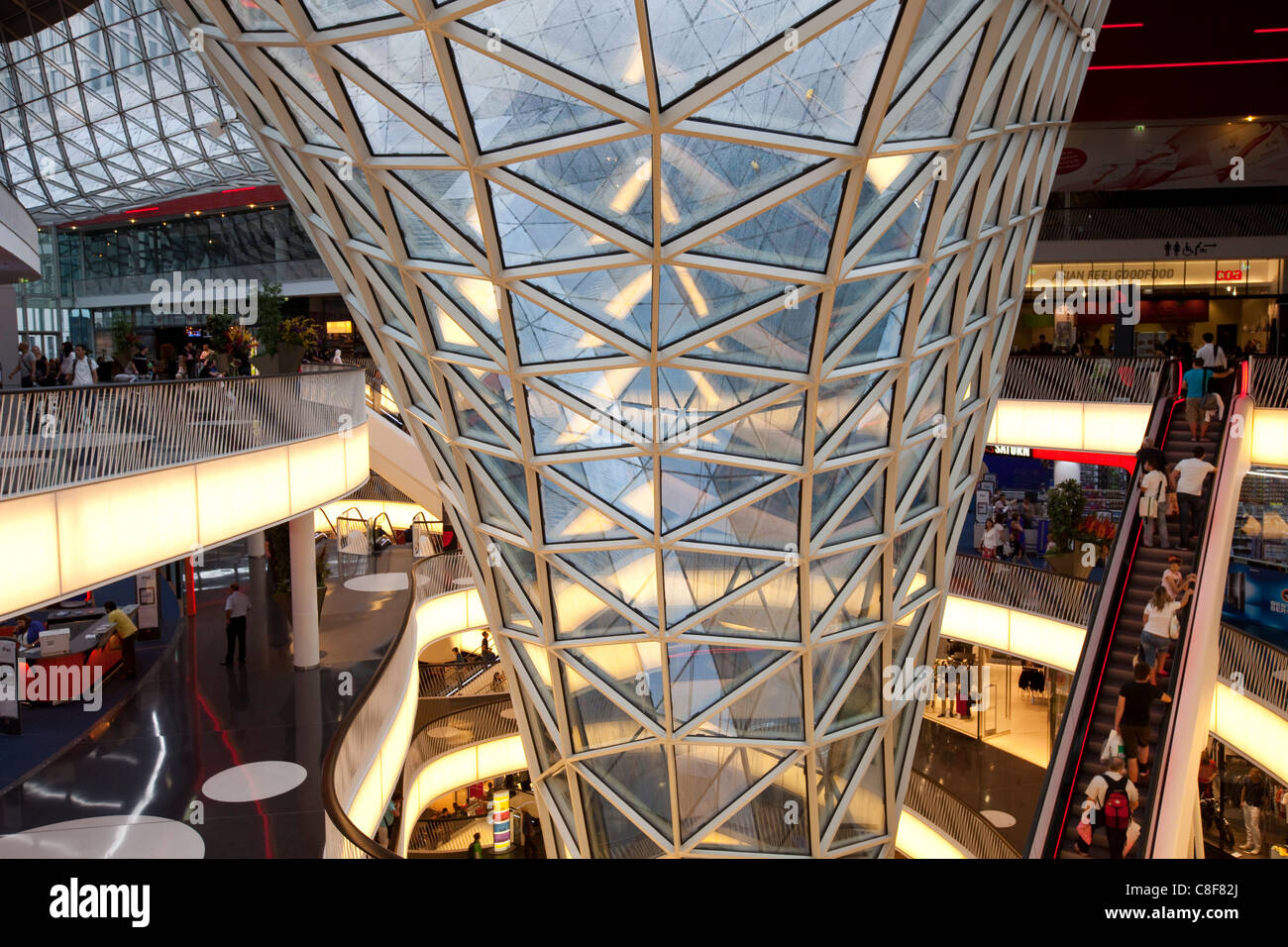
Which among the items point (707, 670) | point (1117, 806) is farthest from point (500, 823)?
point (1117, 806)

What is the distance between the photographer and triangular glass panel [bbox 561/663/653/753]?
2245cm

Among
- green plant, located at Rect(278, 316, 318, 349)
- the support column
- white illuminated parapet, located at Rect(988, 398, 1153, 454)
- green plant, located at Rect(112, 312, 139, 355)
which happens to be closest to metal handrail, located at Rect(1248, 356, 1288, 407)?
white illuminated parapet, located at Rect(988, 398, 1153, 454)

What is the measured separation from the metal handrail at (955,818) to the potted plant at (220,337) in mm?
20972

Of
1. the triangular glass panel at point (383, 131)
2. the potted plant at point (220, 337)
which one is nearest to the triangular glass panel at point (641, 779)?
the potted plant at point (220, 337)

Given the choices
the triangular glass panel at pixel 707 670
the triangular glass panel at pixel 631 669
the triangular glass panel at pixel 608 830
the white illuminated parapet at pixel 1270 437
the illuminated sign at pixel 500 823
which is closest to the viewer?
the triangular glass panel at pixel 707 670

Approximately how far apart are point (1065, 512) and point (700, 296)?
20.8 metres

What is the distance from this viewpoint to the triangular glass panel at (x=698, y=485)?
19.2 m

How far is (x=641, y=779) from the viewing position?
76.0ft

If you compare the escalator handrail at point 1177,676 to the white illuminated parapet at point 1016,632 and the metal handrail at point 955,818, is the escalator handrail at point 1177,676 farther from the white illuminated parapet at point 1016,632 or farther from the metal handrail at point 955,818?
the white illuminated parapet at point 1016,632

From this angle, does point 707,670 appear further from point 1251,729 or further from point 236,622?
point 1251,729

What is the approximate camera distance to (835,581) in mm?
21312

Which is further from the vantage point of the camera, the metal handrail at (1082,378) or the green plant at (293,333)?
the metal handrail at (1082,378)

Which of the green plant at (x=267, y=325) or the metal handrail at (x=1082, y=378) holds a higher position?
the green plant at (x=267, y=325)
